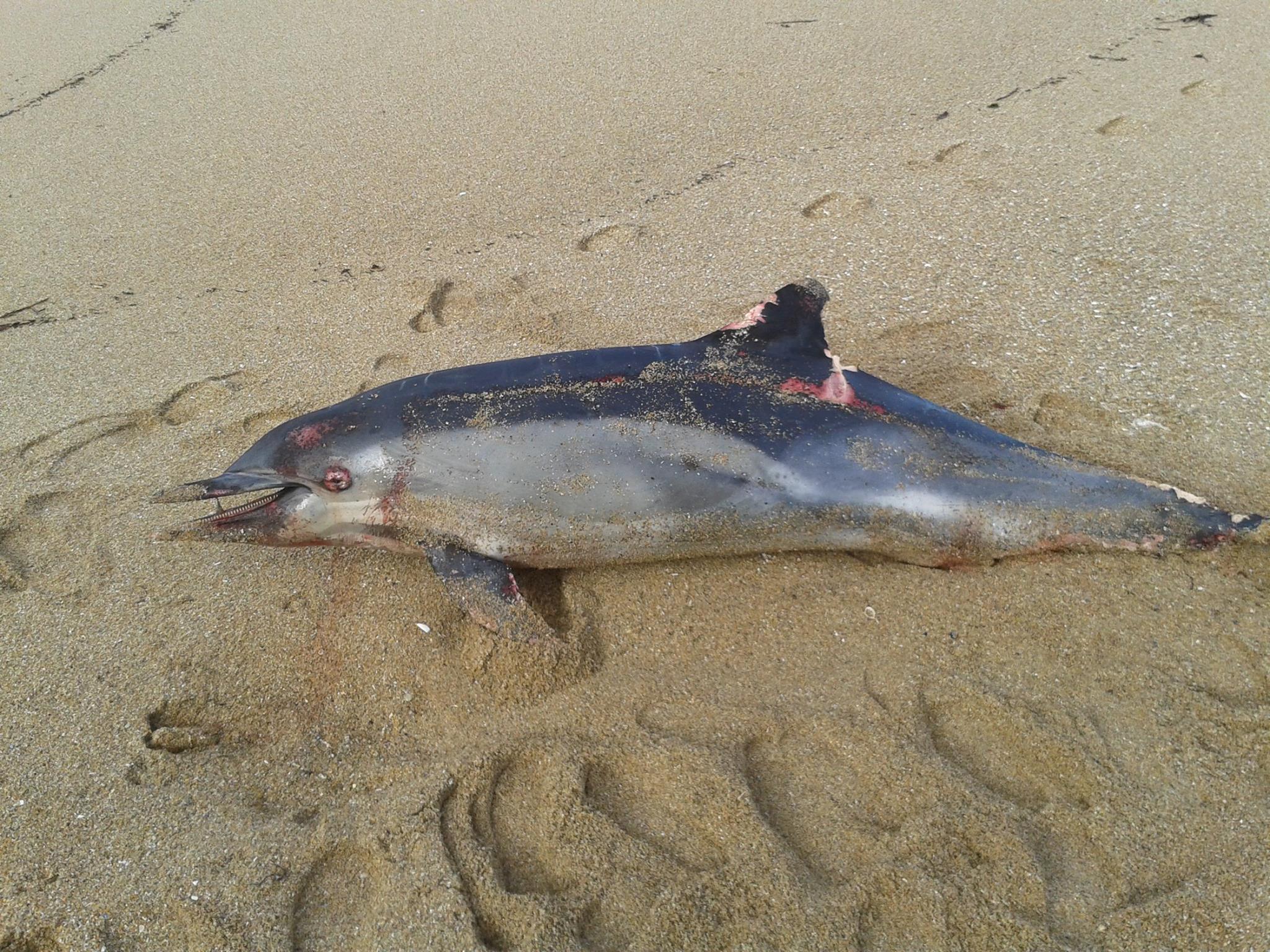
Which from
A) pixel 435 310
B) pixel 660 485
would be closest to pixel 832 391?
pixel 660 485

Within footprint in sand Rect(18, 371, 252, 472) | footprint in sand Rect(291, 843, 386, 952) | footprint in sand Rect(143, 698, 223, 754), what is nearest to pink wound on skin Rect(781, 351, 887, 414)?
footprint in sand Rect(291, 843, 386, 952)

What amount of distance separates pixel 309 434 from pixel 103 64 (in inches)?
209

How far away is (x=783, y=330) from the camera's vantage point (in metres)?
3.06

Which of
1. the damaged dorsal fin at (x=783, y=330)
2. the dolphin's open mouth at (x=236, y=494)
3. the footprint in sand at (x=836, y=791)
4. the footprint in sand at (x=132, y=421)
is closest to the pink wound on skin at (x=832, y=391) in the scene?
the damaged dorsal fin at (x=783, y=330)

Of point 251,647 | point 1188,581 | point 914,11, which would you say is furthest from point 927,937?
point 914,11

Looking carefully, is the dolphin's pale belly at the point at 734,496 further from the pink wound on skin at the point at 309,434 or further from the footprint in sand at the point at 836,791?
the footprint in sand at the point at 836,791

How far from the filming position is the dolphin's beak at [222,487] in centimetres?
277

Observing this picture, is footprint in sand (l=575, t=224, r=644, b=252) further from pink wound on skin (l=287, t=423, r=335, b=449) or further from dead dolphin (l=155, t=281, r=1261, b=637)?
pink wound on skin (l=287, t=423, r=335, b=449)

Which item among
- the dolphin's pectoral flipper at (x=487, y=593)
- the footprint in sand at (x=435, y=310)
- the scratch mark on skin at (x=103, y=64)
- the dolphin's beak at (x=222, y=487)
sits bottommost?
the dolphin's pectoral flipper at (x=487, y=593)

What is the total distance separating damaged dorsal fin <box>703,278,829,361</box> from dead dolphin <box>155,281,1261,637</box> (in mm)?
205

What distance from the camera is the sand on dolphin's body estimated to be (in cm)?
204

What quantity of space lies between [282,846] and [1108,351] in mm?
3396

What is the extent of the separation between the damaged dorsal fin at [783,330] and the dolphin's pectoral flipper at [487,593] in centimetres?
110

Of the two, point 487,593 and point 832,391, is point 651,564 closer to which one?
point 487,593
